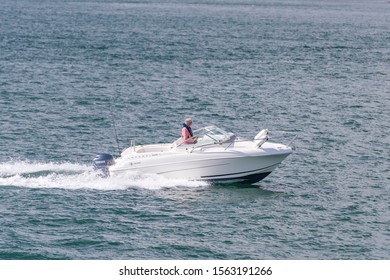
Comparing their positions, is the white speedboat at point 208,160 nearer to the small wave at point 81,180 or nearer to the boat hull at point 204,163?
the boat hull at point 204,163

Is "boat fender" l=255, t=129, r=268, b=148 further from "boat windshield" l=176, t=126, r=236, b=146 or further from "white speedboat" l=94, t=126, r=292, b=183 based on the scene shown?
"boat windshield" l=176, t=126, r=236, b=146

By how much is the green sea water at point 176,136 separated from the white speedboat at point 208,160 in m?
0.48

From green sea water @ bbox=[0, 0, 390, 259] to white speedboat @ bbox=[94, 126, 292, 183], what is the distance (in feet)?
1.59

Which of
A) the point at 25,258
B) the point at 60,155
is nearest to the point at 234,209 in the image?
the point at 25,258

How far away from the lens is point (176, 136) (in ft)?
125

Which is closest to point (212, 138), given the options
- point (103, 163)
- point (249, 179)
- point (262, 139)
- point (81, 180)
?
point (262, 139)

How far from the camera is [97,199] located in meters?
27.2

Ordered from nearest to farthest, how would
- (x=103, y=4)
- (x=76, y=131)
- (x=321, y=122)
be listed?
(x=76, y=131) → (x=321, y=122) → (x=103, y=4)

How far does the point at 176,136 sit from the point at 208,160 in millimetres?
9821

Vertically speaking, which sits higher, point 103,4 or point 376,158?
point 103,4

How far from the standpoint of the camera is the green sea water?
2397cm
